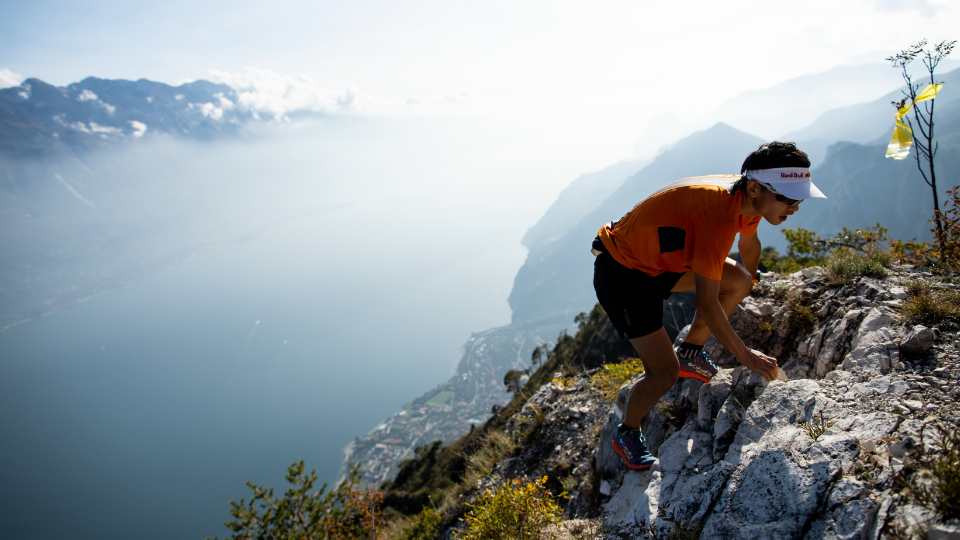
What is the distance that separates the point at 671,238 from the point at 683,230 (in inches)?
3.6

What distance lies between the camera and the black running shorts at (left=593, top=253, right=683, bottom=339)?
9.10 feet

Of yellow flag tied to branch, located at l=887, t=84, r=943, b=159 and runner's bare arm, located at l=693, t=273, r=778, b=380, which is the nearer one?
runner's bare arm, located at l=693, t=273, r=778, b=380

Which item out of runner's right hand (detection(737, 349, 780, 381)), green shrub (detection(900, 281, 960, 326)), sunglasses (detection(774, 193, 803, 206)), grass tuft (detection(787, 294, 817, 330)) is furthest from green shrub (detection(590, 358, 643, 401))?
sunglasses (detection(774, 193, 803, 206))

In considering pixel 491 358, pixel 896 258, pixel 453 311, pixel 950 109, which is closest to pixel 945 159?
pixel 950 109

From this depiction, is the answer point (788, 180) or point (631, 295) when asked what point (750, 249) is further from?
point (631, 295)

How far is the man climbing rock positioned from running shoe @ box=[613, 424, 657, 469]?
0.73 feet

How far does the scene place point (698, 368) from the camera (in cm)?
346

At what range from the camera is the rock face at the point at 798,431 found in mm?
1959

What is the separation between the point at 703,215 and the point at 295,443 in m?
121

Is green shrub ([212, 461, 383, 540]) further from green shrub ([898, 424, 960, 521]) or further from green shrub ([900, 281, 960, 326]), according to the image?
green shrub ([900, 281, 960, 326])

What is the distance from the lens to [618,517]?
3.15 metres

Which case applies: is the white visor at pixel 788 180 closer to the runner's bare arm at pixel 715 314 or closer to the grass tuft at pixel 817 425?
the runner's bare arm at pixel 715 314

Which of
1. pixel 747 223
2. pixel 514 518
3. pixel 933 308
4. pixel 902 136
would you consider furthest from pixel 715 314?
pixel 902 136

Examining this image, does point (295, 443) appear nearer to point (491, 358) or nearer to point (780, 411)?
point (491, 358)
